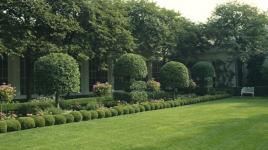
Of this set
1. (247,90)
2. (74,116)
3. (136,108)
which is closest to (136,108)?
(136,108)

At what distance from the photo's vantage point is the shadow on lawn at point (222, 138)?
1009cm

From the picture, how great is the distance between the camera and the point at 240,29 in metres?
34.2

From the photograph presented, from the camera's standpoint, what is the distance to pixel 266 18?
111 feet

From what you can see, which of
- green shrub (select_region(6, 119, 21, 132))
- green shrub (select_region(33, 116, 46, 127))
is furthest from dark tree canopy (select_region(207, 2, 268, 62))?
green shrub (select_region(6, 119, 21, 132))

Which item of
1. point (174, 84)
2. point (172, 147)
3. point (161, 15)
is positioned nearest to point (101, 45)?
point (174, 84)

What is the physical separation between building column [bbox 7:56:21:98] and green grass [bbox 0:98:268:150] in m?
12.8

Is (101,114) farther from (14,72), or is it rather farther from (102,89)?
(14,72)

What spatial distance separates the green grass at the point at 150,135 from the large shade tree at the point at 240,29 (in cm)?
1855

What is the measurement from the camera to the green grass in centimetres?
1032

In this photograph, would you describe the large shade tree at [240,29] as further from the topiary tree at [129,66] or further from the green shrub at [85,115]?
the green shrub at [85,115]

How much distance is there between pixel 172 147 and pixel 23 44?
13.8m

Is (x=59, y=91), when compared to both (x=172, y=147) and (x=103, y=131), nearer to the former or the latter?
(x=103, y=131)

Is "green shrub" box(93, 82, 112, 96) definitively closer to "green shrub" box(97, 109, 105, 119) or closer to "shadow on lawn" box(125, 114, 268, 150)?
"green shrub" box(97, 109, 105, 119)

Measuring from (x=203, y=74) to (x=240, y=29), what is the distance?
18.6 feet
